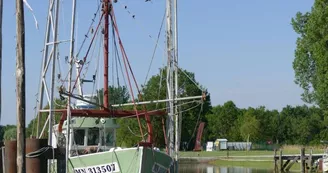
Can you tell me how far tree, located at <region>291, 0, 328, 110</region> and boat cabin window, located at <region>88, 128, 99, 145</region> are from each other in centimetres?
2366

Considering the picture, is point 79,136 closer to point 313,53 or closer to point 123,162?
point 123,162

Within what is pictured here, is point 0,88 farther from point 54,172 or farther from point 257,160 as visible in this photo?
point 257,160

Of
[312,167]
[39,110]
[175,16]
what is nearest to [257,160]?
[312,167]

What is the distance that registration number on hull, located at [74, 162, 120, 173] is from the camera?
24156 millimetres

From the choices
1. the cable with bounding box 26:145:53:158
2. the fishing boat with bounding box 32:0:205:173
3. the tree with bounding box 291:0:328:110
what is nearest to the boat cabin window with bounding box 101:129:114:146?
the fishing boat with bounding box 32:0:205:173

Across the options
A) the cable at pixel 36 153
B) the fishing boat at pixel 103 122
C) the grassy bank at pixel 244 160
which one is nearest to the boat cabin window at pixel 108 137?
the fishing boat at pixel 103 122

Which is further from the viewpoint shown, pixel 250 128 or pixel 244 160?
pixel 250 128

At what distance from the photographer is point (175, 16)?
29062 millimetres

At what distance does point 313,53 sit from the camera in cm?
5112

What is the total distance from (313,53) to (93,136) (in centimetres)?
2615

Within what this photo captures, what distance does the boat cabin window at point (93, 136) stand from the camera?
29875mm

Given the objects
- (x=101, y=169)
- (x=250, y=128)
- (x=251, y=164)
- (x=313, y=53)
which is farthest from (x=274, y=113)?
(x=101, y=169)

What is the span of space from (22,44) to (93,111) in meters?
11.8

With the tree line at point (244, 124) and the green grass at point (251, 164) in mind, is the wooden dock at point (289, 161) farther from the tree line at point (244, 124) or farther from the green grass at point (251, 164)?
the tree line at point (244, 124)
